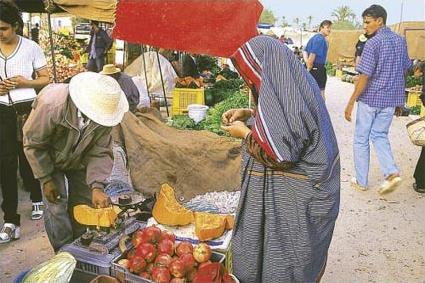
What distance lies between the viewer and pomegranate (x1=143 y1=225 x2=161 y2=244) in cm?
260

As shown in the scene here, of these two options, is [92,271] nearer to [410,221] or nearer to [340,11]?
[410,221]

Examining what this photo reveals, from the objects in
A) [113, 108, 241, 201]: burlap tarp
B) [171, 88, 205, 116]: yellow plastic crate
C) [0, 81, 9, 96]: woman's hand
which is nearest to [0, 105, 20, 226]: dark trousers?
[0, 81, 9, 96]: woman's hand

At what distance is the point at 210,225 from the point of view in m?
2.75

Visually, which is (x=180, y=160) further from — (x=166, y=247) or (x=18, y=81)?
(x=166, y=247)

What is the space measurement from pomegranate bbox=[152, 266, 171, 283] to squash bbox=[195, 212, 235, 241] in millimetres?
386

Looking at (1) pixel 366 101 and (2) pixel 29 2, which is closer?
(1) pixel 366 101

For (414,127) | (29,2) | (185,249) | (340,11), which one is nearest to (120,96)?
(185,249)

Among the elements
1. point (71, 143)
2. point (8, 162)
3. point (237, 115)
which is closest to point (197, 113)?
point (8, 162)

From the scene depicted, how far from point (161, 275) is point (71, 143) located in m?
1.06

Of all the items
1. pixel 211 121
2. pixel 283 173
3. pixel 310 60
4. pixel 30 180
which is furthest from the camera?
pixel 310 60

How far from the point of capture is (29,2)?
19.1 feet

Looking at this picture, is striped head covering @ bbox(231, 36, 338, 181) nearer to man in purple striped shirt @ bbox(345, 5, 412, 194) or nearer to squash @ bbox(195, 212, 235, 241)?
squash @ bbox(195, 212, 235, 241)

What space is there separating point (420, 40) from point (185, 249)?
16.0m

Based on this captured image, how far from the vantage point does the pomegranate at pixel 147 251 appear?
96.8 inches
